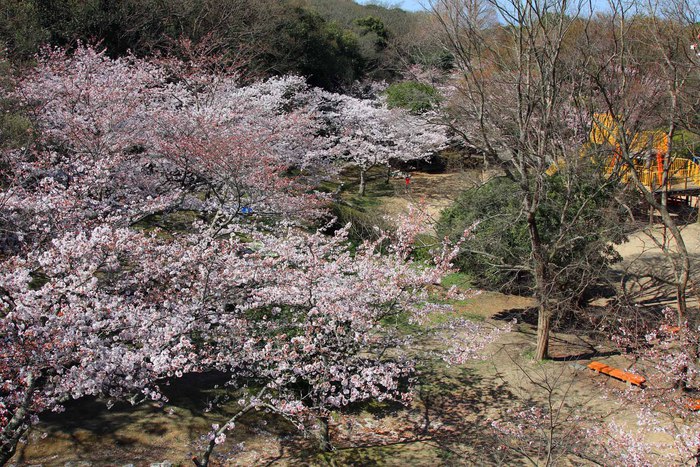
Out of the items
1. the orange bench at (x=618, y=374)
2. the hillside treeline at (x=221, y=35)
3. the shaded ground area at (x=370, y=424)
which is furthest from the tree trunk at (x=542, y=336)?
the hillside treeline at (x=221, y=35)

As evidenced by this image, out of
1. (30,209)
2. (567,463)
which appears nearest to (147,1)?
(30,209)

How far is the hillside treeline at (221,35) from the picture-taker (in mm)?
14812

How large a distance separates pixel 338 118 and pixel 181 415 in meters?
17.9

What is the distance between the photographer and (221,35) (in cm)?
2056

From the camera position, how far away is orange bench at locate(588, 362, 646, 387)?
7.74m

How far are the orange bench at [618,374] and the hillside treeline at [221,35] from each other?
20.0ft

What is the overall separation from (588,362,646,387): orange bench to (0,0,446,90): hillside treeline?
20.0ft

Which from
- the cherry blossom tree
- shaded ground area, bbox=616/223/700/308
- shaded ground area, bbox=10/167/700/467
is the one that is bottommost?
shaded ground area, bbox=10/167/700/467

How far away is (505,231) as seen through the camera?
424 inches

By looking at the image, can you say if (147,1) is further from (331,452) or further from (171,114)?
(331,452)

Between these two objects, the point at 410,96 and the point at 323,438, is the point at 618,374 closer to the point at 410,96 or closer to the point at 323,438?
the point at 323,438

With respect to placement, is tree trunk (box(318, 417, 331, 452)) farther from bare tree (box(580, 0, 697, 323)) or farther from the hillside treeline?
the hillside treeline

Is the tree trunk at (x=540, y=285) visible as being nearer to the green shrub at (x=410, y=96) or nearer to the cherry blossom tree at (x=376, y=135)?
the cherry blossom tree at (x=376, y=135)

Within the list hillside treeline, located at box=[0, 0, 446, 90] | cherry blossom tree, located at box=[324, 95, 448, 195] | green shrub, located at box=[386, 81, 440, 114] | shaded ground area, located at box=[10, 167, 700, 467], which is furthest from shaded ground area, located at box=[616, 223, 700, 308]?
green shrub, located at box=[386, 81, 440, 114]
